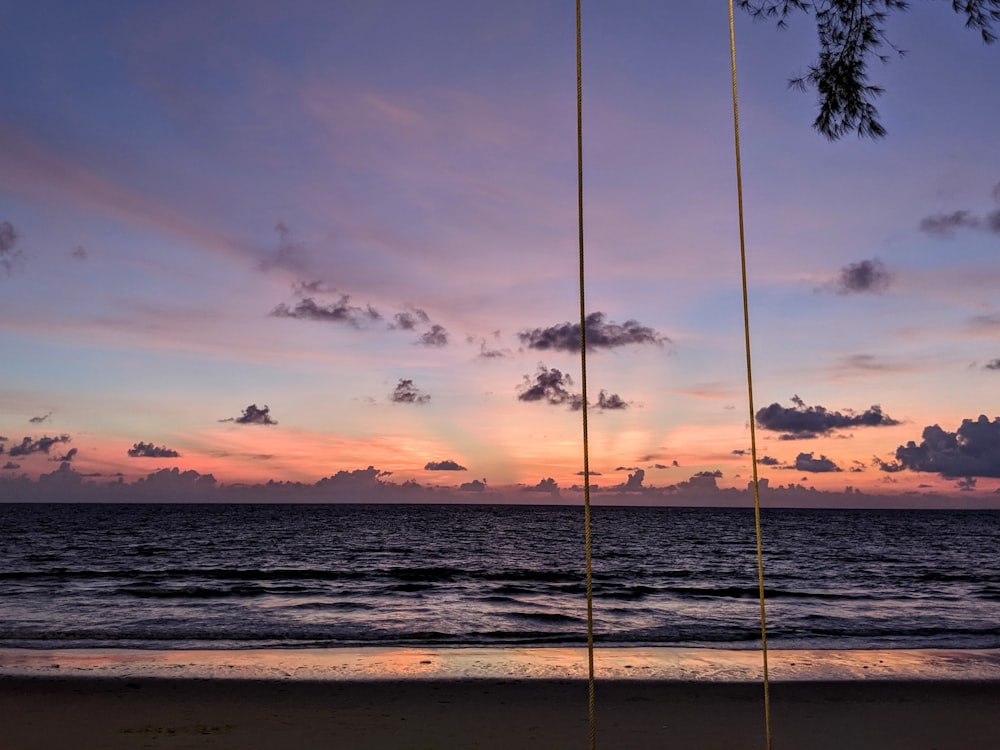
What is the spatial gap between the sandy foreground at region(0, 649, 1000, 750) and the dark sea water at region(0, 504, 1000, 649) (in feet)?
7.96

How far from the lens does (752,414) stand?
333 cm

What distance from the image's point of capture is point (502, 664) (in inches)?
445

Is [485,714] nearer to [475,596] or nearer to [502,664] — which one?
[502,664]

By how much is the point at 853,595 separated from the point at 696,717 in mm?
18145

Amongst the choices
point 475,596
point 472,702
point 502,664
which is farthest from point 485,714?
point 475,596

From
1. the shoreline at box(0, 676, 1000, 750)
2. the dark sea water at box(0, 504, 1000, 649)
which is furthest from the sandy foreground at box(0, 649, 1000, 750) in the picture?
the dark sea water at box(0, 504, 1000, 649)

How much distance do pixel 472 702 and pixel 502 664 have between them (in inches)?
107

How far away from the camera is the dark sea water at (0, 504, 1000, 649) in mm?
14906

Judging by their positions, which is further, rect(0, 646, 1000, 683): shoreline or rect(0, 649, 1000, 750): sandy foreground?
rect(0, 646, 1000, 683): shoreline

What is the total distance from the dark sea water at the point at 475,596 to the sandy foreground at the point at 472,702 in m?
2.43

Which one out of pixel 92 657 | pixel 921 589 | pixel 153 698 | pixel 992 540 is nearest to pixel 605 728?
pixel 153 698

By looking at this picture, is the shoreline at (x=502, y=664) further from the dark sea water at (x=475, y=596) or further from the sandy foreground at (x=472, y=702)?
the dark sea water at (x=475, y=596)

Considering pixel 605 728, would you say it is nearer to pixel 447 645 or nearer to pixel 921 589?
pixel 447 645

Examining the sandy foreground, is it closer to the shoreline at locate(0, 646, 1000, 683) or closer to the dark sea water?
the shoreline at locate(0, 646, 1000, 683)
